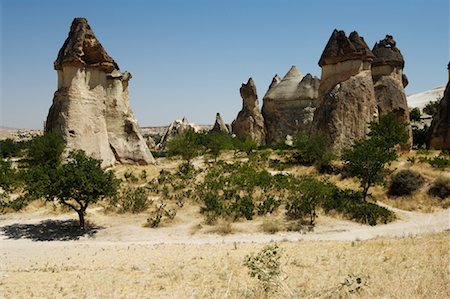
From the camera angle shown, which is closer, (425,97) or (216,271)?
(216,271)

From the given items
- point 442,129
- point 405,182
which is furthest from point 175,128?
point 405,182

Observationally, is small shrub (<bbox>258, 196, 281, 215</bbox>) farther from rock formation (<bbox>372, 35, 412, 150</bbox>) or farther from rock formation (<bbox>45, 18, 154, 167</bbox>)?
rock formation (<bbox>372, 35, 412, 150</bbox>)

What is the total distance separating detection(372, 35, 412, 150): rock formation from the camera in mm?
26141

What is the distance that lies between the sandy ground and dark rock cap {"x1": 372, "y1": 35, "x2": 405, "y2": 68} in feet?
51.7

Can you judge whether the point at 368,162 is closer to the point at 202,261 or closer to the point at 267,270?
the point at 202,261

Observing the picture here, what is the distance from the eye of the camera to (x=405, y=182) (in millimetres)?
16469

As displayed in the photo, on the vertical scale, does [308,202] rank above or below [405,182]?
below

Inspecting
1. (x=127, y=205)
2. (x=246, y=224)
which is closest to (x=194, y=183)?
(x=127, y=205)

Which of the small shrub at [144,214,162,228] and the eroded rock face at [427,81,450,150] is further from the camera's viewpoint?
the eroded rock face at [427,81,450,150]

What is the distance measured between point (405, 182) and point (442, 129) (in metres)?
9.74

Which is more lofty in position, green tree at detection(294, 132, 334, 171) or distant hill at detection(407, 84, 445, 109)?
distant hill at detection(407, 84, 445, 109)

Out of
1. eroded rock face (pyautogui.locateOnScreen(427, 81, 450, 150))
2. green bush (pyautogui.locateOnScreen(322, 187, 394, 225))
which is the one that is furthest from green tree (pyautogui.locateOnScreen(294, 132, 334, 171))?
eroded rock face (pyautogui.locateOnScreen(427, 81, 450, 150))

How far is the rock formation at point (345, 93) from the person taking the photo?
2228 centimetres

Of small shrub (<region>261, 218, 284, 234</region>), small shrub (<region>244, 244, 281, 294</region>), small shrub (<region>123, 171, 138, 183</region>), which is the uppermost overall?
small shrub (<region>123, 171, 138, 183</region>)
